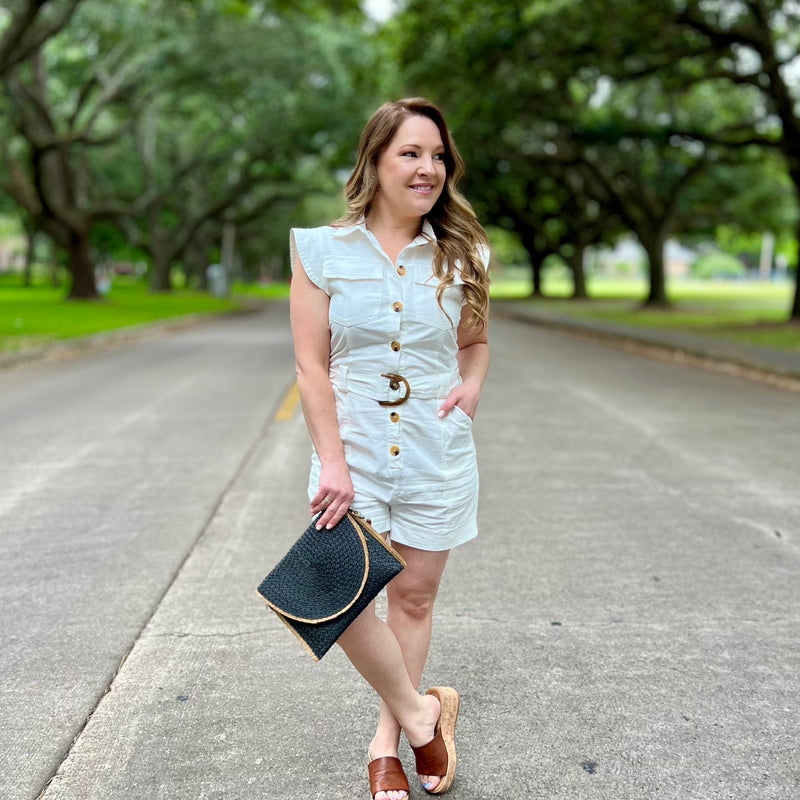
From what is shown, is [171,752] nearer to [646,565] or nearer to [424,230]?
[424,230]

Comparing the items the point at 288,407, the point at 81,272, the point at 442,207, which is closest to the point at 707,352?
the point at 288,407

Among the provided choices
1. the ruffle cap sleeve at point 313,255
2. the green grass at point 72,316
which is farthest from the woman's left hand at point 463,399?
the green grass at point 72,316

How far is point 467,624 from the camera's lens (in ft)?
13.4

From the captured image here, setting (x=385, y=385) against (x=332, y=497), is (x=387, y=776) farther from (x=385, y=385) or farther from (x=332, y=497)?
(x=385, y=385)

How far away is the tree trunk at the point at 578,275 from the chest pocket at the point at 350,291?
1715 inches

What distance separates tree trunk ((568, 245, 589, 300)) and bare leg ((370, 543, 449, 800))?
4341 cm

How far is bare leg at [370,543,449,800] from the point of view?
2.74 metres

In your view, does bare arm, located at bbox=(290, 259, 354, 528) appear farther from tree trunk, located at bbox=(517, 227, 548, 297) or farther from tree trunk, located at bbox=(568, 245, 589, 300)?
tree trunk, located at bbox=(517, 227, 548, 297)

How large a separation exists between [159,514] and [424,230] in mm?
3595

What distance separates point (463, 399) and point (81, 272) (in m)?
31.8

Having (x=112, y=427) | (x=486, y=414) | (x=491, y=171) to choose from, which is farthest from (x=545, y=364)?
(x=491, y=171)

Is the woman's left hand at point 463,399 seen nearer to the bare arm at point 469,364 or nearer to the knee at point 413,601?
the bare arm at point 469,364

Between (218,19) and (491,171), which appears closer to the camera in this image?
(218,19)

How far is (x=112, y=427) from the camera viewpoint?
352 inches
